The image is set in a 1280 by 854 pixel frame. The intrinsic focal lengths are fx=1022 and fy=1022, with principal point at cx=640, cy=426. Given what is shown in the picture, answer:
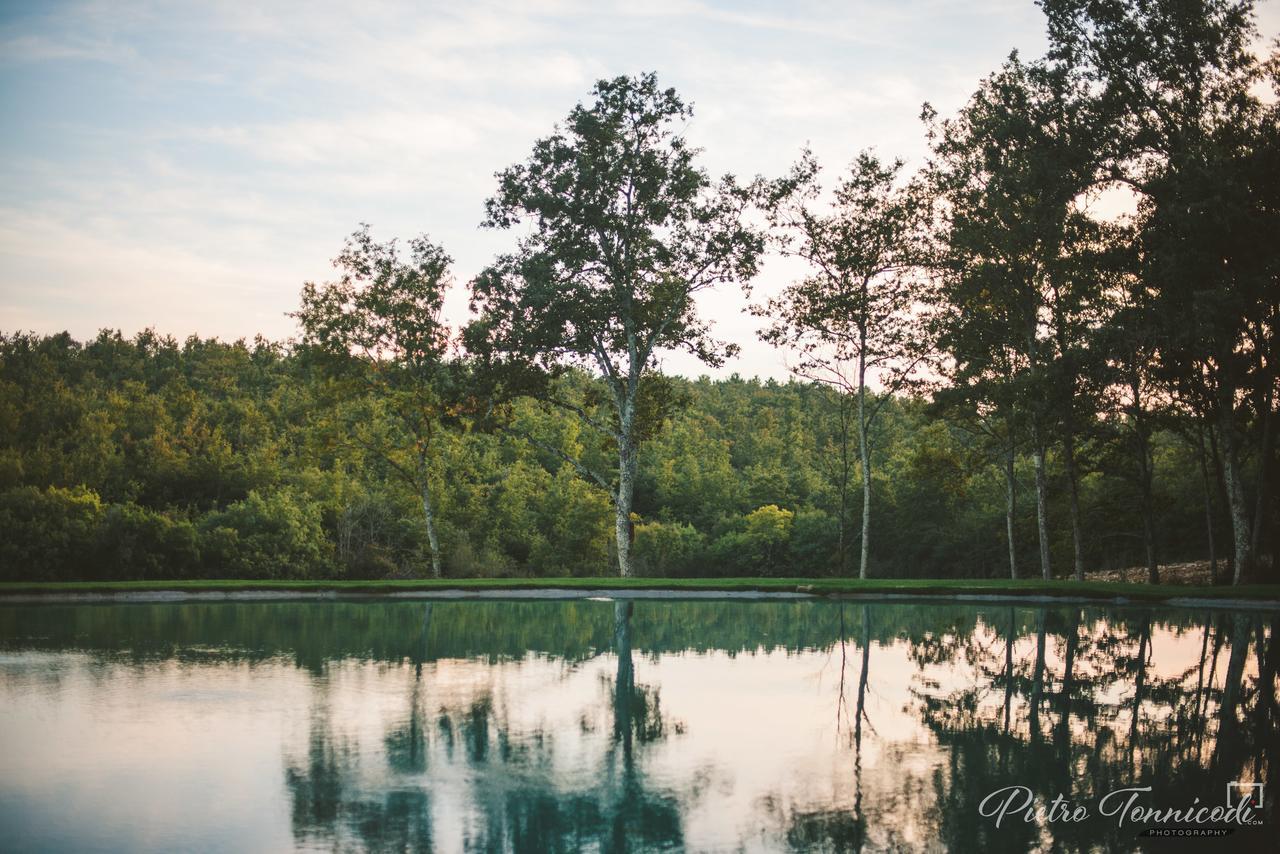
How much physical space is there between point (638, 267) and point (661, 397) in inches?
158

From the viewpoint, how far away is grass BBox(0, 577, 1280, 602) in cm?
2186

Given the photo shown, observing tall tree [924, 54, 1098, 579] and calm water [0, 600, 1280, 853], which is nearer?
calm water [0, 600, 1280, 853]

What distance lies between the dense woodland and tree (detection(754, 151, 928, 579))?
10 centimetres

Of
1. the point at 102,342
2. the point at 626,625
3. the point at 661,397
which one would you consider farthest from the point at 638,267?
the point at 102,342

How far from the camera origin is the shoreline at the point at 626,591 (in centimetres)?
2191

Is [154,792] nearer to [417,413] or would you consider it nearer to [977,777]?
[977,777]

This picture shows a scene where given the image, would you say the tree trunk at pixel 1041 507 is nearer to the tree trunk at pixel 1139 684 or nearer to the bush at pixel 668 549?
the tree trunk at pixel 1139 684

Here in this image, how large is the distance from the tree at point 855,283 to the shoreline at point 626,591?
4242mm

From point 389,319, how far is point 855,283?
1410 centimetres

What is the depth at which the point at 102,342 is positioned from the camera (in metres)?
55.8

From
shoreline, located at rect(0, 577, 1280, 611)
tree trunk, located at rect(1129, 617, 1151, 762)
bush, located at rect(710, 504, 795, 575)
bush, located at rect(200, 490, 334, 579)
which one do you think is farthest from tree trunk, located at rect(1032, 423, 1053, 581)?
bush, located at rect(200, 490, 334, 579)

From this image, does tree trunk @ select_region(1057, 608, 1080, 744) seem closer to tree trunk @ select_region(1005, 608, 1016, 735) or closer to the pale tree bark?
tree trunk @ select_region(1005, 608, 1016, 735)

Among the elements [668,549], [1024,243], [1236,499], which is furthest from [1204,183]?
[668,549]

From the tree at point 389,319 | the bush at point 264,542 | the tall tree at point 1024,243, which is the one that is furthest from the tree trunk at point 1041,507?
the bush at point 264,542
